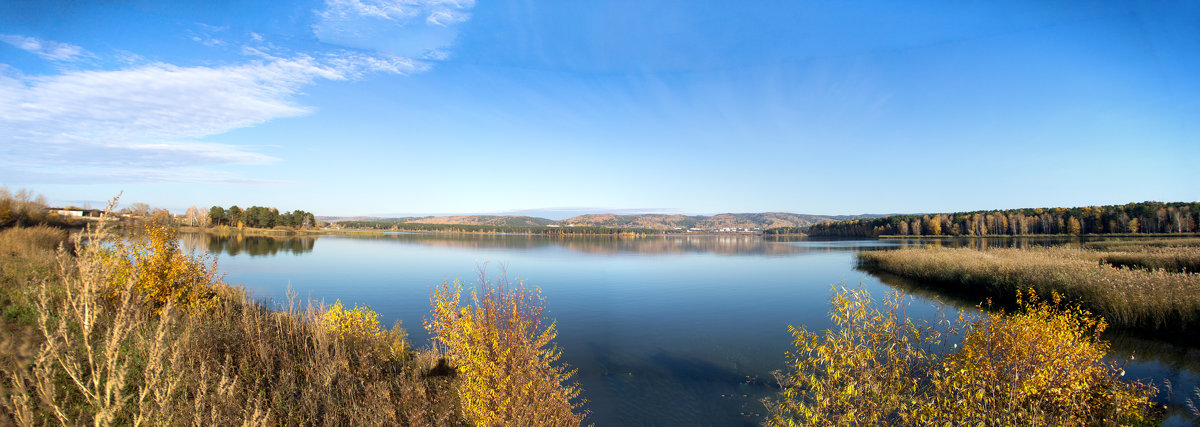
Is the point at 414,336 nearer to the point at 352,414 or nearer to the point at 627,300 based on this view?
the point at 352,414

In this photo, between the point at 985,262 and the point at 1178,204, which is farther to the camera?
the point at 1178,204

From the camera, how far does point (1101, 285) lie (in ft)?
57.3

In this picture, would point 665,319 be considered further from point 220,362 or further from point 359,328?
point 220,362

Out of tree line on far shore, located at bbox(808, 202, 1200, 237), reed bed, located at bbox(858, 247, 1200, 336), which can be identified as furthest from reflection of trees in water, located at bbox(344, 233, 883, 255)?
tree line on far shore, located at bbox(808, 202, 1200, 237)

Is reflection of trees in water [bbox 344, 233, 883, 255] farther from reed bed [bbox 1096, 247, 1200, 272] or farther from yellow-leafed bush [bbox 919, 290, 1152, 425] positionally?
yellow-leafed bush [bbox 919, 290, 1152, 425]

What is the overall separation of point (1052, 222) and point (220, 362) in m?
144

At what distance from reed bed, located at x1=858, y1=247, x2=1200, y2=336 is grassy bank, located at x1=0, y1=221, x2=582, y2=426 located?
13.1 m

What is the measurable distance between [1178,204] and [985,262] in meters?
94.4

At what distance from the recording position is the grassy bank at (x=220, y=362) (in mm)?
5254

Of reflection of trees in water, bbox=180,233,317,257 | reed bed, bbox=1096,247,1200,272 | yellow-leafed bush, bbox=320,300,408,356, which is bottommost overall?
reflection of trees in water, bbox=180,233,317,257

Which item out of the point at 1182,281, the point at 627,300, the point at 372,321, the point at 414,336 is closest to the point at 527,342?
the point at 372,321

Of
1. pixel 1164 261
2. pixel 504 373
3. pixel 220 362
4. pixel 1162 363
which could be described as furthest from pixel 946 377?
pixel 1164 261

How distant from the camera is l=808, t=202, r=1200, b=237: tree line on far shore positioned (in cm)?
8119

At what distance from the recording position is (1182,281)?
16.2 m
